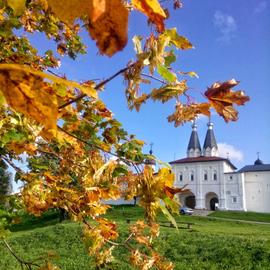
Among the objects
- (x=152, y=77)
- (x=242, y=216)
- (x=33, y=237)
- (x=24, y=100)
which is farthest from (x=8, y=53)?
(x=242, y=216)

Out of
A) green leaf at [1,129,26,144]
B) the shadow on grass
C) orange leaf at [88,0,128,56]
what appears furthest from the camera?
the shadow on grass

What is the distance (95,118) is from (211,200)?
58793 millimetres

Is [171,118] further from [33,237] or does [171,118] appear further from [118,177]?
[33,237]

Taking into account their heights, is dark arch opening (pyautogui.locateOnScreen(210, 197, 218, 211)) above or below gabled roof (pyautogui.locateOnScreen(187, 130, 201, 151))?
below

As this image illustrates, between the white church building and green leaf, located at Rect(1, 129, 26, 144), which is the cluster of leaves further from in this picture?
the white church building

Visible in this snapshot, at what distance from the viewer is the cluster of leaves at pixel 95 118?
41 cm

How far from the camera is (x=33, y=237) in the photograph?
59.9 ft

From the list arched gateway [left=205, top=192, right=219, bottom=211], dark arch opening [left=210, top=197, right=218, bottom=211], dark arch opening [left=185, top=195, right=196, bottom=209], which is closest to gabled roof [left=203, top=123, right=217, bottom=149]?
arched gateway [left=205, top=192, right=219, bottom=211]

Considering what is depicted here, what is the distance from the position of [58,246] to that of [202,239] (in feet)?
19.1

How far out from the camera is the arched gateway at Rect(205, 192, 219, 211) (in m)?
58.2

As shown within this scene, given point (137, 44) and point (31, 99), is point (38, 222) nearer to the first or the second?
point (137, 44)

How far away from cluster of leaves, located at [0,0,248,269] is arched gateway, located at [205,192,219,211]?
57.4 metres

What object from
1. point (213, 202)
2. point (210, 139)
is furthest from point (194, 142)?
point (213, 202)

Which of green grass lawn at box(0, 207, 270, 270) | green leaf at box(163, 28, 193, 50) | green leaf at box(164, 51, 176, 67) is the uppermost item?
green leaf at box(163, 28, 193, 50)
